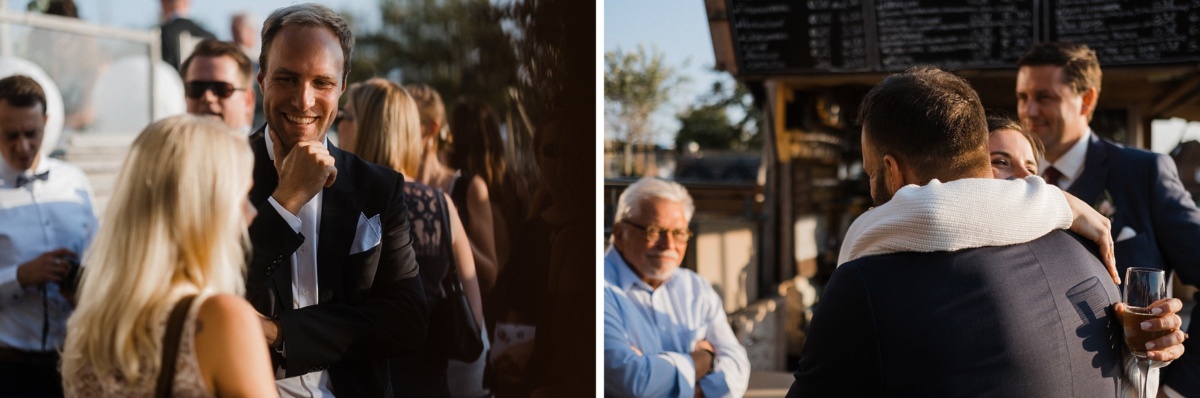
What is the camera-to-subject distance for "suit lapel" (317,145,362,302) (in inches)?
66.0

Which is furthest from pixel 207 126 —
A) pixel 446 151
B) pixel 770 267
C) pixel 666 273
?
pixel 770 267

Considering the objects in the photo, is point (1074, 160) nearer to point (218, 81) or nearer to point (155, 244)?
point (218, 81)

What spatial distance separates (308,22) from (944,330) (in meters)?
1.16

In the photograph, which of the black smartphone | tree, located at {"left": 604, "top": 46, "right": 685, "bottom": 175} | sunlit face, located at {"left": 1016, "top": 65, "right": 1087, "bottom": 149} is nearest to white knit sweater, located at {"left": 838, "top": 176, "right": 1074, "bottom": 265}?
sunlit face, located at {"left": 1016, "top": 65, "right": 1087, "bottom": 149}

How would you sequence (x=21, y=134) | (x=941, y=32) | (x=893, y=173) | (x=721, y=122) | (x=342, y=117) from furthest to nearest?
(x=721, y=122) < (x=941, y=32) < (x=21, y=134) < (x=342, y=117) < (x=893, y=173)

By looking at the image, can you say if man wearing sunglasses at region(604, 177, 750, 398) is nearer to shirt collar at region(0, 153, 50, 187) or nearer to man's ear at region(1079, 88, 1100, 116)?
man's ear at region(1079, 88, 1100, 116)

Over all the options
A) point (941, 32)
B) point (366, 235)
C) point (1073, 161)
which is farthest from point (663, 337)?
point (941, 32)

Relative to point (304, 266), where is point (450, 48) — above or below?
above

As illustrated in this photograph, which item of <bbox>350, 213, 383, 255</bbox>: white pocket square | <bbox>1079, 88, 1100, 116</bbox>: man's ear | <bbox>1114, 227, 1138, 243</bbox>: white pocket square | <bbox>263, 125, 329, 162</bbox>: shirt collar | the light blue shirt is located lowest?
the light blue shirt

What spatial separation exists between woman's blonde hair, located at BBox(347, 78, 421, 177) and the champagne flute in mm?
1276

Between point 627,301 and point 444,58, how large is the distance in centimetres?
83

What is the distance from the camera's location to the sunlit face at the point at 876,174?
1.57 meters

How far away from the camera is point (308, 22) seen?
1.66 meters

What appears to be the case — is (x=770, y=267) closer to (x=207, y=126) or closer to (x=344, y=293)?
(x=344, y=293)
